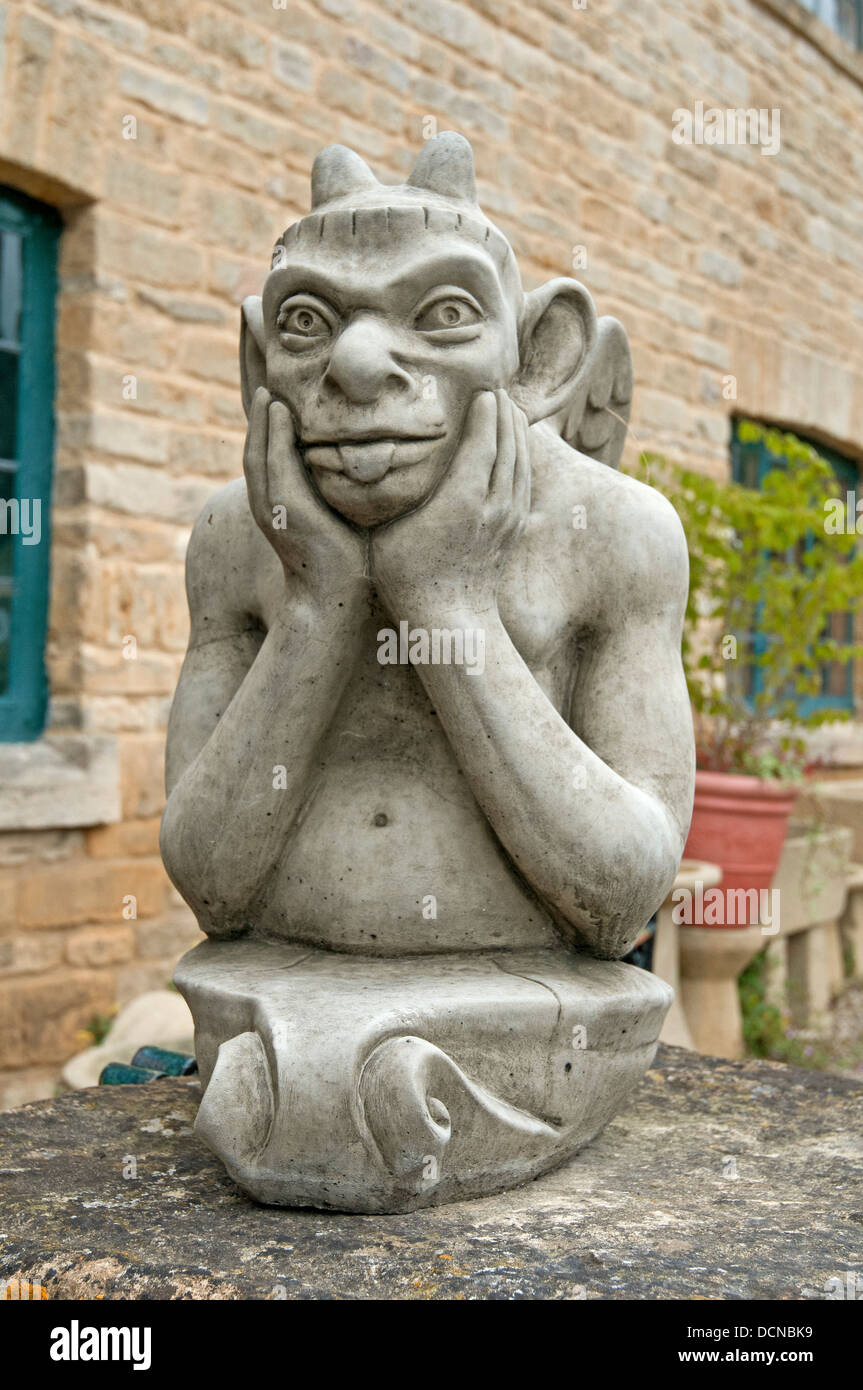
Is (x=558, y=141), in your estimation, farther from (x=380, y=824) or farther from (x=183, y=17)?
(x=380, y=824)

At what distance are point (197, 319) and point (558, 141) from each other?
2.37 metres

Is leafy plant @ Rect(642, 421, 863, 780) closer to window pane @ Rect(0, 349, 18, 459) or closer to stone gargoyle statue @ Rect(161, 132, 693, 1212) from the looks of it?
window pane @ Rect(0, 349, 18, 459)

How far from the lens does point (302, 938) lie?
2041mm

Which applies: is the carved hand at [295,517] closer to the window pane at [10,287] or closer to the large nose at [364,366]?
the large nose at [364,366]

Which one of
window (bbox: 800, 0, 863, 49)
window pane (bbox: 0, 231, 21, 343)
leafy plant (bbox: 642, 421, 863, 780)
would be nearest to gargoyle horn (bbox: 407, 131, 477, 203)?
window pane (bbox: 0, 231, 21, 343)

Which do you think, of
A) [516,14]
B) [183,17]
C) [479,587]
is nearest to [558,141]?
[516,14]

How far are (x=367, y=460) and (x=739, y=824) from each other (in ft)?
9.14

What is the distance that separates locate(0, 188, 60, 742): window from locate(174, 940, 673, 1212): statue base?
7.55 ft

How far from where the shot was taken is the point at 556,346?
209cm

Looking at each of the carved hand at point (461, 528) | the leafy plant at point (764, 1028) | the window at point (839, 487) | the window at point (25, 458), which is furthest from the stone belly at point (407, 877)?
the window at point (839, 487)

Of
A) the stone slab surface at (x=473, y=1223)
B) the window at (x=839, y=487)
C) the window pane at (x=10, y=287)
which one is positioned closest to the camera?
the stone slab surface at (x=473, y=1223)

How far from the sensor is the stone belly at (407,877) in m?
1.96

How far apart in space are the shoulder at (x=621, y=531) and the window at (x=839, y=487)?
5352 mm

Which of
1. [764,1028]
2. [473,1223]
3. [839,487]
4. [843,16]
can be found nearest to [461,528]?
[473,1223]
